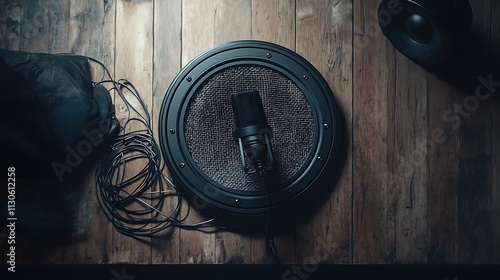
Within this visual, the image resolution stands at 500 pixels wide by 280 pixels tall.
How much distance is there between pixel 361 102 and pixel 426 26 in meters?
0.27

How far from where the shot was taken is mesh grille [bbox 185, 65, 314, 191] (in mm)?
1403

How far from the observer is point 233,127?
1.40m

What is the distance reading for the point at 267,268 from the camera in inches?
58.7

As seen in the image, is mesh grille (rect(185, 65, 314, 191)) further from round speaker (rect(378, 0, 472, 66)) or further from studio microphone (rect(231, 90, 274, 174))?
round speaker (rect(378, 0, 472, 66))

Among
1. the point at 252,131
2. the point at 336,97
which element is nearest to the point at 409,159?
the point at 336,97
